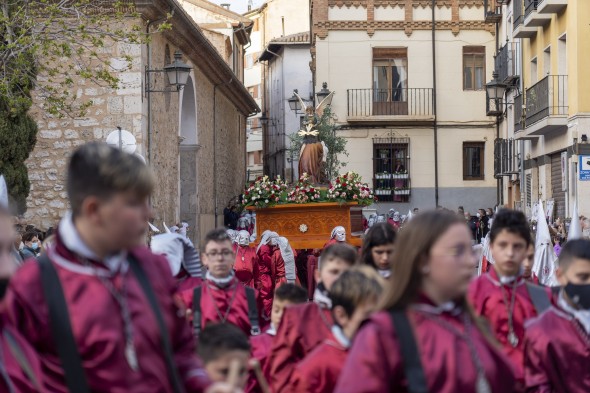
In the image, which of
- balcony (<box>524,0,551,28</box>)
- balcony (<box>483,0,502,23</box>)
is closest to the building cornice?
balcony (<box>524,0,551,28</box>)

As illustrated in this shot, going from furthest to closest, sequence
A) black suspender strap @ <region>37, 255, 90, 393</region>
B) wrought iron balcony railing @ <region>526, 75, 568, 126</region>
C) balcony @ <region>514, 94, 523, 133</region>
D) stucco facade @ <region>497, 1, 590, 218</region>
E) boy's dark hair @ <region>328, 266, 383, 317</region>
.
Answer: balcony @ <region>514, 94, 523, 133</region> → wrought iron balcony railing @ <region>526, 75, 568, 126</region> → stucco facade @ <region>497, 1, 590, 218</region> → boy's dark hair @ <region>328, 266, 383, 317</region> → black suspender strap @ <region>37, 255, 90, 393</region>

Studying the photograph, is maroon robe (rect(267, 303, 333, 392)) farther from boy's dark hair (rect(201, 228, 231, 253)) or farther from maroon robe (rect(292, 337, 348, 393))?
boy's dark hair (rect(201, 228, 231, 253))

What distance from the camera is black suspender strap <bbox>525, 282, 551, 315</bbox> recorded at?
568 centimetres

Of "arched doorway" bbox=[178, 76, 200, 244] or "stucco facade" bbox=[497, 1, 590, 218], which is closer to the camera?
"stucco facade" bbox=[497, 1, 590, 218]

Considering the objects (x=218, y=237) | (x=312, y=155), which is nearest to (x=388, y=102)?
(x=312, y=155)

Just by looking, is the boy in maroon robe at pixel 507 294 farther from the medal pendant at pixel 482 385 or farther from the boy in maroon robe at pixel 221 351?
the medal pendant at pixel 482 385

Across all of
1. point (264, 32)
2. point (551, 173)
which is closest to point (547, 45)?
point (551, 173)

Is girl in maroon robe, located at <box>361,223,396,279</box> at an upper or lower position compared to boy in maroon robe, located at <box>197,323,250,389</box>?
upper

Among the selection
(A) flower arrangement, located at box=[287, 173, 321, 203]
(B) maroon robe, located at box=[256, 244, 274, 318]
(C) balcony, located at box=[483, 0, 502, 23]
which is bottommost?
(B) maroon robe, located at box=[256, 244, 274, 318]

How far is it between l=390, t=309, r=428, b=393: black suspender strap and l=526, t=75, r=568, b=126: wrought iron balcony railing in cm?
2324

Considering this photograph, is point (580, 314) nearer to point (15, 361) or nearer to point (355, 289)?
point (355, 289)

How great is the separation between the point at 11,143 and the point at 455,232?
15.5m

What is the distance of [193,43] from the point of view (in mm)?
27328

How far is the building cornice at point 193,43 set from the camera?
858 inches
